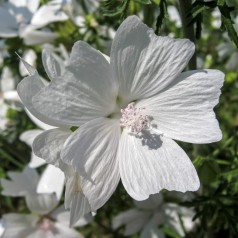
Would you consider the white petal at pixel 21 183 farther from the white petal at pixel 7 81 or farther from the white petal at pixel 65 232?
the white petal at pixel 7 81

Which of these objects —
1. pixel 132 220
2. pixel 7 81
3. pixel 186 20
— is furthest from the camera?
pixel 7 81

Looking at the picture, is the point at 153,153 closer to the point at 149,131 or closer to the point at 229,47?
the point at 149,131

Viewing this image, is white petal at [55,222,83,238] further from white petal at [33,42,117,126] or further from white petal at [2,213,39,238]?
white petal at [33,42,117,126]

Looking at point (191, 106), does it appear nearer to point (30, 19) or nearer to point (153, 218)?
point (153, 218)

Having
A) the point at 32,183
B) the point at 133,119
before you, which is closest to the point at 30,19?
the point at 32,183

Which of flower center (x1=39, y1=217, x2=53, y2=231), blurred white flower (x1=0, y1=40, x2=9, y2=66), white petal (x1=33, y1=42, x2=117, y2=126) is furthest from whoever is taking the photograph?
blurred white flower (x1=0, y1=40, x2=9, y2=66)

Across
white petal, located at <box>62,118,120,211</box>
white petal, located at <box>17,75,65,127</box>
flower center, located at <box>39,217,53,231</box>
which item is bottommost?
flower center, located at <box>39,217,53,231</box>

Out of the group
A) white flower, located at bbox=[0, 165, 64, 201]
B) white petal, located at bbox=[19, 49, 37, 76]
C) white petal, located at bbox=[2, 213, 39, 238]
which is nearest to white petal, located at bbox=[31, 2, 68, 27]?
white petal, located at bbox=[19, 49, 37, 76]
